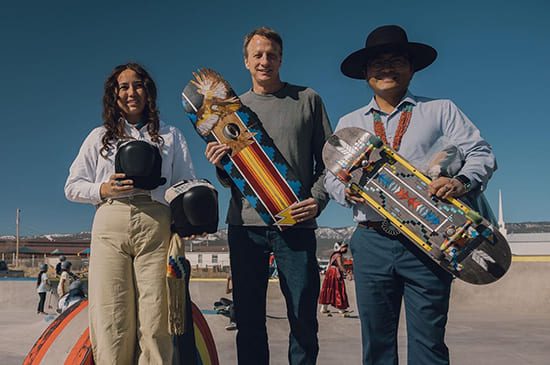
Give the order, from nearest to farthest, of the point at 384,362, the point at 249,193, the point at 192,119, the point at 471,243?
the point at 471,243 → the point at 384,362 → the point at 249,193 → the point at 192,119

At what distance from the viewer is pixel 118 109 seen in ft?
8.45

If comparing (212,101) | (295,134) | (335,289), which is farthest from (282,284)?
(335,289)

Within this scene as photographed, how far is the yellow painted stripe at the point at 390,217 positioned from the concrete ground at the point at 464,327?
3.52 m

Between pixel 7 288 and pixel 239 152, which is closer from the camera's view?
pixel 239 152

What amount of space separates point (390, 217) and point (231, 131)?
1.15 m

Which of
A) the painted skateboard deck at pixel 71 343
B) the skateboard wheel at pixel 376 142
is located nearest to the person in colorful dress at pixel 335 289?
the painted skateboard deck at pixel 71 343

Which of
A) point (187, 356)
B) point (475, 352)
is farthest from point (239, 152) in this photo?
point (475, 352)

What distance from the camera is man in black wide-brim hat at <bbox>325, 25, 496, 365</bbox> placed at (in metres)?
2.21

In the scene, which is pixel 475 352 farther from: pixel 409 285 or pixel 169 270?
pixel 169 270

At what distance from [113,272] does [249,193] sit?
0.90m

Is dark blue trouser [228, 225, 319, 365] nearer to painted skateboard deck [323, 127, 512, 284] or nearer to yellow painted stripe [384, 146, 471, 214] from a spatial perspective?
painted skateboard deck [323, 127, 512, 284]

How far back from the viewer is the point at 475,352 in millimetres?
6117

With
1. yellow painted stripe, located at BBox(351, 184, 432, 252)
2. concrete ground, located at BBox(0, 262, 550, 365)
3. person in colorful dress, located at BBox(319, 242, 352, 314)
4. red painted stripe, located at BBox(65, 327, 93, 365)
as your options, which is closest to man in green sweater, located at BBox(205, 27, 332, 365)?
yellow painted stripe, located at BBox(351, 184, 432, 252)

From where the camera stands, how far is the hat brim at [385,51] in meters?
2.43
